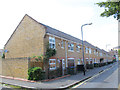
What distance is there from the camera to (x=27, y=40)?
16453mm

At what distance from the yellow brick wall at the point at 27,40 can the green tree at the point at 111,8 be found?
25.4ft

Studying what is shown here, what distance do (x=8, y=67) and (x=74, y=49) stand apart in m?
12.3

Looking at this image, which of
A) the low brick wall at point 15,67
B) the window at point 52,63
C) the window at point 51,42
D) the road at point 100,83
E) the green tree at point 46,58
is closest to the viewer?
the road at point 100,83

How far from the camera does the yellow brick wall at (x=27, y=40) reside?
1487 centimetres

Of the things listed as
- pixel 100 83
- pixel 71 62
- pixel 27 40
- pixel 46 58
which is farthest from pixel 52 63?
pixel 100 83

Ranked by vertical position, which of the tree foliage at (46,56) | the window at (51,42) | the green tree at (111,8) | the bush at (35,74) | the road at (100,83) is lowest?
the road at (100,83)

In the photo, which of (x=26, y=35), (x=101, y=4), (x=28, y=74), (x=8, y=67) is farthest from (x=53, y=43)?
(x=101, y=4)

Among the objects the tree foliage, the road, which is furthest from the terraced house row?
the road

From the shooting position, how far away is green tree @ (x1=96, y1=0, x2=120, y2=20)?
9.23 meters

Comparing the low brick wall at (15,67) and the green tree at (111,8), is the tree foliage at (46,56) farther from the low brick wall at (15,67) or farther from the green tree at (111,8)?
the green tree at (111,8)

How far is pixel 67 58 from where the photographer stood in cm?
1902

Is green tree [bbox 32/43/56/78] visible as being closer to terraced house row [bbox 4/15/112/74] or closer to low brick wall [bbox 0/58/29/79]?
terraced house row [bbox 4/15/112/74]

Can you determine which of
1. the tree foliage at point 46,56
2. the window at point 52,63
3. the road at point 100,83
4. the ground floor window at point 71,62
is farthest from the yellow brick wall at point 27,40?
the ground floor window at point 71,62

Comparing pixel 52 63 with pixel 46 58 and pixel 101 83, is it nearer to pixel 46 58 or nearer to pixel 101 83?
pixel 46 58
